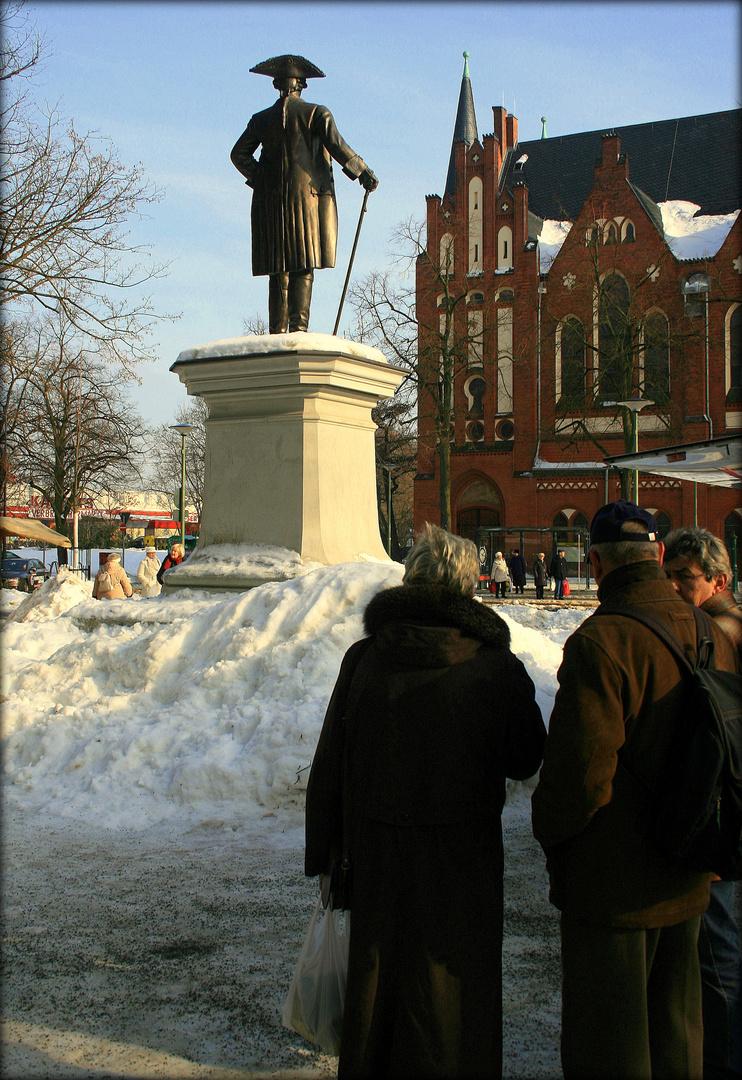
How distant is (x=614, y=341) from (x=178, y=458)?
34.0 metres

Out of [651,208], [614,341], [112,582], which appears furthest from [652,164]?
[112,582]

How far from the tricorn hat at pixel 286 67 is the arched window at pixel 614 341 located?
22.6 metres

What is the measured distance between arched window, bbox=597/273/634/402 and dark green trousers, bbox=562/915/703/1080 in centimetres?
2824

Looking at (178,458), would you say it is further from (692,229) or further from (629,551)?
(629,551)

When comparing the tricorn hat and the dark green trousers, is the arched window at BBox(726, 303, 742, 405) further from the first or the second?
the dark green trousers

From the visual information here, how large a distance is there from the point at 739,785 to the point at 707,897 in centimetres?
35

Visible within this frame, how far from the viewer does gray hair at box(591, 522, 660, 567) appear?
8.06 ft

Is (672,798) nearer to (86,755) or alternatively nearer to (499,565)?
(86,755)

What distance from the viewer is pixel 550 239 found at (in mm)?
41531

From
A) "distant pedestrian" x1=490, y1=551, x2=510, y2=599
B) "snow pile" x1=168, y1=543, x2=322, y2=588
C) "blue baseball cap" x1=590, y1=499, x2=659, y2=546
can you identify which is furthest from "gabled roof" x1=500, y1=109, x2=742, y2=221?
"blue baseball cap" x1=590, y1=499, x2=659, y2=546

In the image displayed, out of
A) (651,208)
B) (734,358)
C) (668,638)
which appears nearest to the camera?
(668,638)

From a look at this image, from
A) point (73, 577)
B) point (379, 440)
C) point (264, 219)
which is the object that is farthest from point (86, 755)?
point (379, 440)

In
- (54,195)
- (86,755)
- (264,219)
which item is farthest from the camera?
(54,195)

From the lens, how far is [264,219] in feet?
27.3
